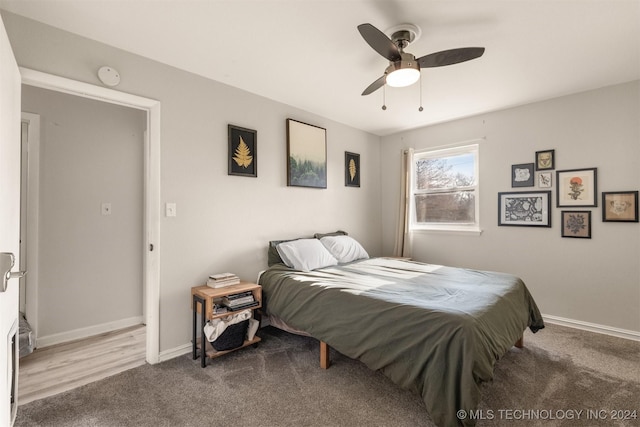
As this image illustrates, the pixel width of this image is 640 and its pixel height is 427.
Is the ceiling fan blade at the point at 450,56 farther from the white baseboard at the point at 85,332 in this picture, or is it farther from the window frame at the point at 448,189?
the white baseboard at the point at 85,332

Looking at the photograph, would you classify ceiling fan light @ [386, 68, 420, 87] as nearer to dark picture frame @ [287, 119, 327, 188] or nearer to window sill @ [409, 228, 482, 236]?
dark picture frame @ [287, 119, 327, 188]

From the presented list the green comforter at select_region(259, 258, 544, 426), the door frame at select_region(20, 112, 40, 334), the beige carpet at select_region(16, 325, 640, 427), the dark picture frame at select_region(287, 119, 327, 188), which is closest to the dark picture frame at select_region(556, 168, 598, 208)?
the green comforter at select_region(259, 258, 544, 426)

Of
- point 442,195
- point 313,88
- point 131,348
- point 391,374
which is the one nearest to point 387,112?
point 313,88

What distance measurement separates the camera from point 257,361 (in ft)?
7.90

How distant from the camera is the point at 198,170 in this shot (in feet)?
8.72

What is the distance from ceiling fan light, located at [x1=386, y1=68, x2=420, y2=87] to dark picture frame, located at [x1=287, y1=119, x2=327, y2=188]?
1.51 metres

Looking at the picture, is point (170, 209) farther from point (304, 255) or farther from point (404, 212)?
point (404, 212)

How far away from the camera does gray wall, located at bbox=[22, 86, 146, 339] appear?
8.99 ft

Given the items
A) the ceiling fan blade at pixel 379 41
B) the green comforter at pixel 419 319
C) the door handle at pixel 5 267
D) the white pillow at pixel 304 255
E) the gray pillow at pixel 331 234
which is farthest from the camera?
the gray pillow at pixel 331 234

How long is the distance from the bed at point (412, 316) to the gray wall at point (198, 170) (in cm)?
41

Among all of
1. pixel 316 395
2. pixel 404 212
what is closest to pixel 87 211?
pixel 316 395

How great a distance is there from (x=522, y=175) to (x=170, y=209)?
3.68m

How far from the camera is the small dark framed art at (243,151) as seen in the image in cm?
288

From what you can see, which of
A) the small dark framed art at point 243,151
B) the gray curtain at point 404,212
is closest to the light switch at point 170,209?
the small dark framed art at point 243,151
